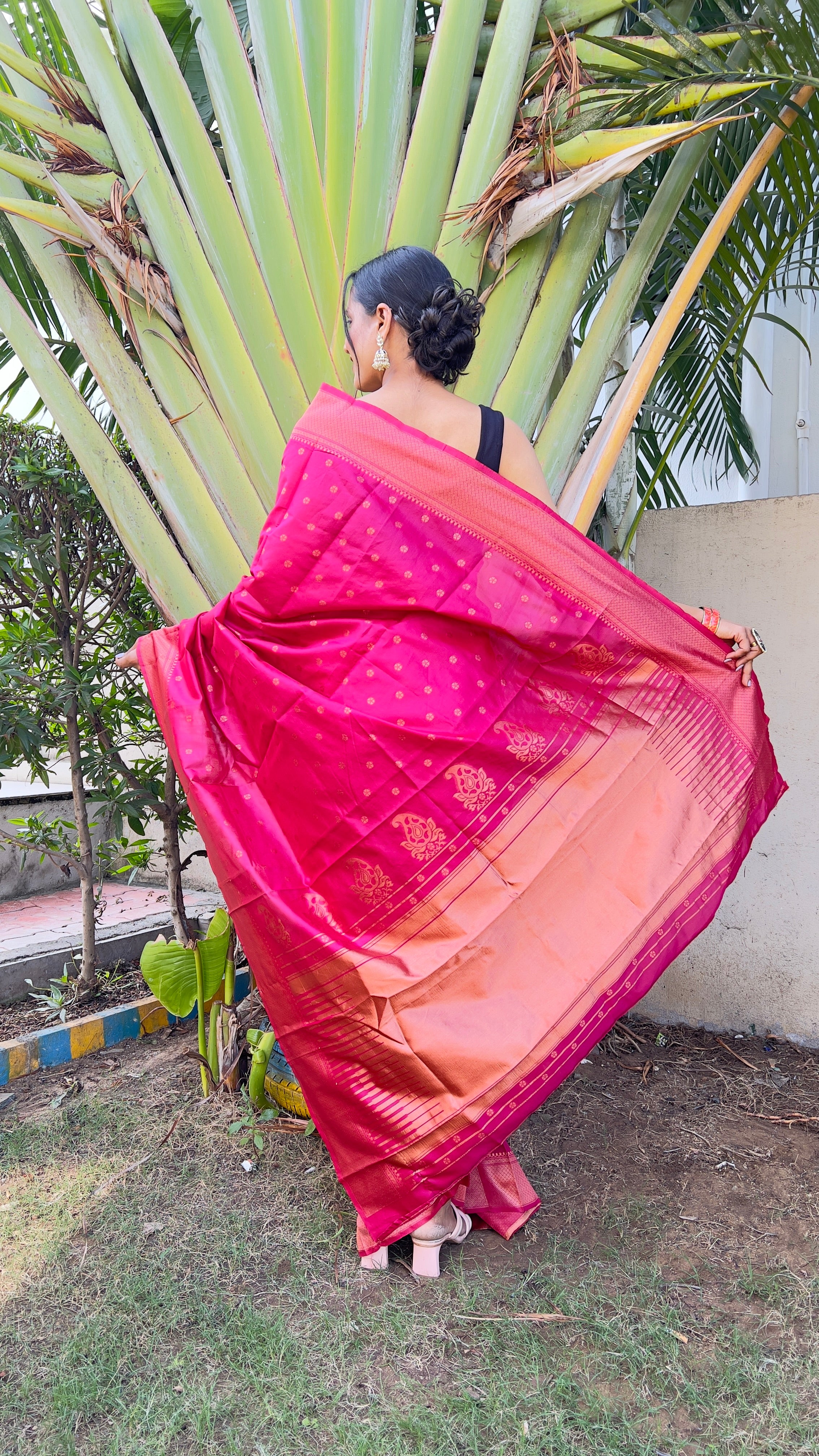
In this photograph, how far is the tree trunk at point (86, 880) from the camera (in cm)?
285

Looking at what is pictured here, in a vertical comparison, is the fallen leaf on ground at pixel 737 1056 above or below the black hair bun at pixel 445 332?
below

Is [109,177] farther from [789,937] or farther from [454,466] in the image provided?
[789,937]

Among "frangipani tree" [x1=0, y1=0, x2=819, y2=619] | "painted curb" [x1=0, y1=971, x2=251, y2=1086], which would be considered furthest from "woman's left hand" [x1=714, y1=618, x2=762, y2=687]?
"painted curb" [x1=0, y1=971, x2=251, y2=1086]

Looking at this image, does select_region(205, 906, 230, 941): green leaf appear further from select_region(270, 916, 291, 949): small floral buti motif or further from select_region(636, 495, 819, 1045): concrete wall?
select_region(636, 495, 819, 1045): concrete wall

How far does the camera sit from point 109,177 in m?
1.97

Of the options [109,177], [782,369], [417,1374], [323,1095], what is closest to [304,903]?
[323,1095]

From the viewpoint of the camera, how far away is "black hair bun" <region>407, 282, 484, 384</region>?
5.52 ft

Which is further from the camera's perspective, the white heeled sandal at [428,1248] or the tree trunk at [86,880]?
the tree trunk at [86,880]

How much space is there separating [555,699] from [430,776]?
30cm

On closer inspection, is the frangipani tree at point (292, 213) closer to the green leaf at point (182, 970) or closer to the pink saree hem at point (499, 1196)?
the green leaf at point (182, 970)

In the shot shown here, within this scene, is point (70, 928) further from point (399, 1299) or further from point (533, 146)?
point (533, 146)

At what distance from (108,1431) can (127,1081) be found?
1.22 m

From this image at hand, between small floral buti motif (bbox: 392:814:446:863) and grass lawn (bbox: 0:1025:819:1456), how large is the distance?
2.51 ft

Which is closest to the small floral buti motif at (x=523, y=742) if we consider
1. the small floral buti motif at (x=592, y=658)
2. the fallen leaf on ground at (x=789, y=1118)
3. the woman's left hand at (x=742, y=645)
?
the small floral buti motif at (x=592, y=658)
